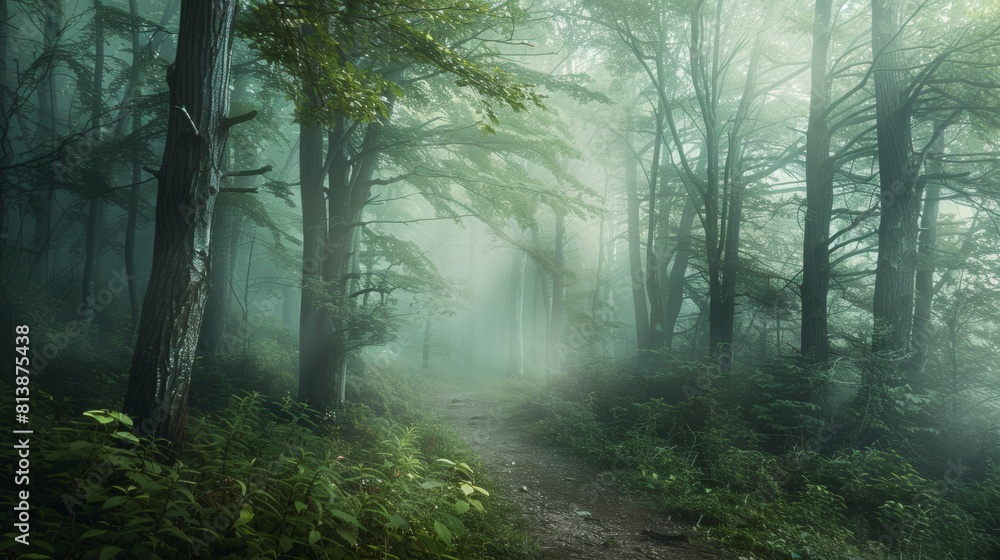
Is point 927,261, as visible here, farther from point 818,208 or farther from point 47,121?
point 47,121

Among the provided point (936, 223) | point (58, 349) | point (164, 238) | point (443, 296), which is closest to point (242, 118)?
point (164, 238)

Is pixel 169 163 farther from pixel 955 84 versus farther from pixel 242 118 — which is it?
pixel 955 84

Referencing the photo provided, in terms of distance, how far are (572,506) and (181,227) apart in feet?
17.9

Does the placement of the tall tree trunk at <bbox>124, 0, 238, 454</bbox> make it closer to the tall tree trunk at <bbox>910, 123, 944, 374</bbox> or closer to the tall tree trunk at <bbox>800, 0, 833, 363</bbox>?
the tall tree trunk at <bbox>800, 0, 833, 363</bbox>

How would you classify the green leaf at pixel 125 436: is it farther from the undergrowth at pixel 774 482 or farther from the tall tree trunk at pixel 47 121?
the tall tree trunk at pixel 47 121

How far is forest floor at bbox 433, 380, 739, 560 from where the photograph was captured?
4.98 m

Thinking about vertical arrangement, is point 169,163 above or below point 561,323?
above

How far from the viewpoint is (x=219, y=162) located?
4457 mm

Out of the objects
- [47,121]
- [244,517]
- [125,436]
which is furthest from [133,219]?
[244,517]

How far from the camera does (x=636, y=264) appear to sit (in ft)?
54.7

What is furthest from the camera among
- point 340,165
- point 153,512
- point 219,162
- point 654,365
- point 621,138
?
point 621,138

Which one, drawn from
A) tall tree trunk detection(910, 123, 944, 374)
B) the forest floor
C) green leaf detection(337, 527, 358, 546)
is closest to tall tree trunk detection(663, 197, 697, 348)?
tall tree trunk detection(910, 123, 944, 374)

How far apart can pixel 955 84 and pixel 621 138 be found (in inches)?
400

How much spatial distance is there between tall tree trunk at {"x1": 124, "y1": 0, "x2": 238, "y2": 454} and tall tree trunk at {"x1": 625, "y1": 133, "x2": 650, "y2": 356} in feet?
40.6
